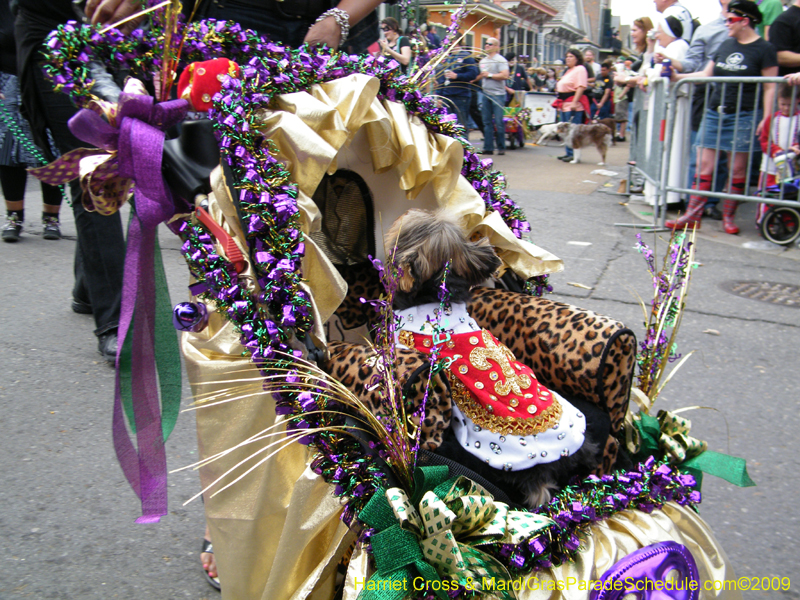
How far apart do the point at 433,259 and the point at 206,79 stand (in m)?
0.79

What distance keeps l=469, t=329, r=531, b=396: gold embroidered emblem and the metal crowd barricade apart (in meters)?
4.21

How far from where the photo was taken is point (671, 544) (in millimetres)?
1630

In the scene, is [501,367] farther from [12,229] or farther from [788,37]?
[788,37]

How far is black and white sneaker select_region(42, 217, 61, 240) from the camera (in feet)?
18.9

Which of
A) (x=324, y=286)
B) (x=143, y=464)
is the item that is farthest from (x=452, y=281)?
(x=143, y=464)

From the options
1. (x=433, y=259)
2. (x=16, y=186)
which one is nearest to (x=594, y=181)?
(x=16, y=186)

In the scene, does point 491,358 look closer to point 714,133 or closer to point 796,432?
point 796,432

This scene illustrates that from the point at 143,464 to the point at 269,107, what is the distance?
1.05 meters

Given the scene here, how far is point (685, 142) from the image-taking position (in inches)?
252

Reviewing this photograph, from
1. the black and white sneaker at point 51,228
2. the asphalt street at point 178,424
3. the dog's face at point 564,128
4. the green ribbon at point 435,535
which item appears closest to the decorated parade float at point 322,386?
the green ribbon at point 435,535

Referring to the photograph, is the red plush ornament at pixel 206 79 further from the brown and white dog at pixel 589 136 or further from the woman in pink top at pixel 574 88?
the woman in pink top at pixel 574 88

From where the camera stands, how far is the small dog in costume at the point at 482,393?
1786mm

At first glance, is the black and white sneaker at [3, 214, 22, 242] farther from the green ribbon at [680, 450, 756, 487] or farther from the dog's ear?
the green ribbon at [680, 450, 756, 487]

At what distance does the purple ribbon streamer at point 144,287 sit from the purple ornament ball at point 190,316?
A: 0.76ft
